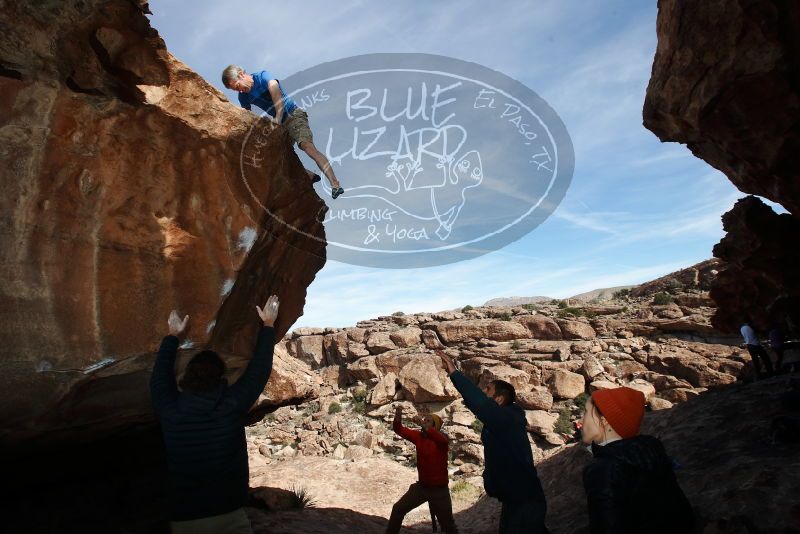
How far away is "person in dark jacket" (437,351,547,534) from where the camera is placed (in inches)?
154

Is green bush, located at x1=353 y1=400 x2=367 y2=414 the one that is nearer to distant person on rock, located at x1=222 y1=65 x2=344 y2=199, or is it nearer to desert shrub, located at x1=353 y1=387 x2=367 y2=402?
desert shrub, located at x1=353 y1=387 x2=367 y2=402

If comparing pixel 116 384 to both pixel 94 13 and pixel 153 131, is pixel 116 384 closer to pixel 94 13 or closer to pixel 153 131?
pixel 153 131

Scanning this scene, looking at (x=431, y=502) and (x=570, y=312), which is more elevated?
(x=570, y=312)

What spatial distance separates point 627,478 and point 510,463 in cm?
164

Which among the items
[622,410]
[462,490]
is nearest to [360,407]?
[462,490]

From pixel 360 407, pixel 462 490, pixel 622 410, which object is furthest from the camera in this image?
pixel 360 407

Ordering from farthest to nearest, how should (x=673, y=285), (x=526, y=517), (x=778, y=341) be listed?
(x=673, y=285), (x=778, y=341), (x=526, y=517)

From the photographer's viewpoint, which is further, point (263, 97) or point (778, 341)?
point (778, 341)

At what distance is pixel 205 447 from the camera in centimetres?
299

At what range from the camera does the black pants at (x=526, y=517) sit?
154 inches

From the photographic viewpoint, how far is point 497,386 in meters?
4.53

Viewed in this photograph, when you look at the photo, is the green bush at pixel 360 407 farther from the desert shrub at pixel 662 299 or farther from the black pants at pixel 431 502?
the desert shrub at pixel 662 299

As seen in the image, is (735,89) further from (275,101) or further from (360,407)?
(360,407)

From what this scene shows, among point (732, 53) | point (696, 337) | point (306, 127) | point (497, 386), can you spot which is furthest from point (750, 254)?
point (696, 337)
